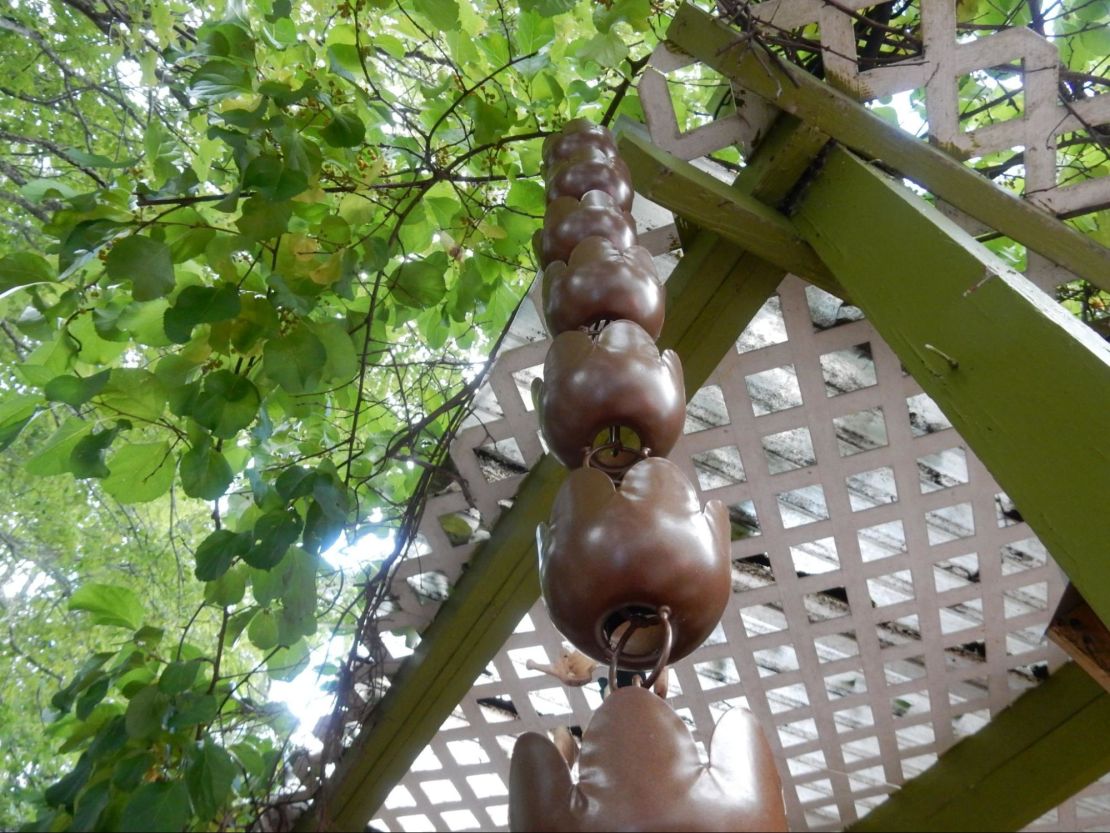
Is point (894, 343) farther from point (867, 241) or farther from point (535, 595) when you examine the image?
point (535, 595)

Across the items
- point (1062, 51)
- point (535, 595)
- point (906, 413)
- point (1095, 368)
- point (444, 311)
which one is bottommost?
point (1095, 368)

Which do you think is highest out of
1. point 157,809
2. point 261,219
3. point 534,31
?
point 534,31

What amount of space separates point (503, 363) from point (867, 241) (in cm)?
34

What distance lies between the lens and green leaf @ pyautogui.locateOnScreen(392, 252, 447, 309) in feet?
2.98

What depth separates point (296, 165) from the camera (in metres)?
0.73

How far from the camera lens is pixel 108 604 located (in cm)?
82

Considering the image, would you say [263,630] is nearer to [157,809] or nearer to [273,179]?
[157,809]

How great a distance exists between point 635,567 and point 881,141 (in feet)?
1.49

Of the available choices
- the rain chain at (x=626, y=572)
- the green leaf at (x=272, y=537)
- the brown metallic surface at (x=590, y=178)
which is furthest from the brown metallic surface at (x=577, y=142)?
the green leaf at (x=272, y=537)

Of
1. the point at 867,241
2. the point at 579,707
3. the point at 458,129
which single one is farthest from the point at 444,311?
the point at 867,241

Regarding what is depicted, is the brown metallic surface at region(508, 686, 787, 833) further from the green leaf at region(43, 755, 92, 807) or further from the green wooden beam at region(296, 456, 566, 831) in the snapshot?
the green leaf at region(43, 755, 92, 807)

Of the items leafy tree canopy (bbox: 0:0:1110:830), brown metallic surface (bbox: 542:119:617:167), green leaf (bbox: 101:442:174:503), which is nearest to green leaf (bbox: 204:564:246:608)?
leafy tree canopy (bbox: 0:0:1110:830)

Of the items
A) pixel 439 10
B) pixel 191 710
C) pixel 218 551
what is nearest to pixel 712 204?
pixel 439 10

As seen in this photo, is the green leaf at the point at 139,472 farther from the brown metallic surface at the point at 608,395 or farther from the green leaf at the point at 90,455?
the brown metallic surface at the point at 608,395
